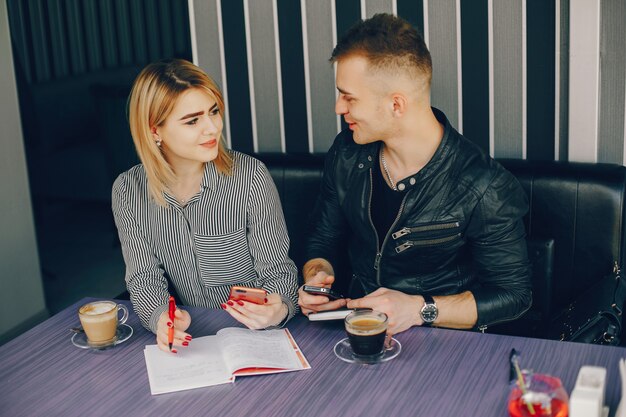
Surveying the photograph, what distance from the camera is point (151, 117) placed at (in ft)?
7.18

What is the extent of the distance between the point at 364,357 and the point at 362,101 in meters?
0.80

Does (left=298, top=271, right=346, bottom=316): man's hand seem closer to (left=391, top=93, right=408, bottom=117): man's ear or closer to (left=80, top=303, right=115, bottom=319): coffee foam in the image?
(left=80, top=303, right=115, bottom=319): coffee foam

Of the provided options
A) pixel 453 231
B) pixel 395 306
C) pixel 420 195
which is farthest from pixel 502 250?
pixel 395 306

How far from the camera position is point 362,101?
7.13 ft

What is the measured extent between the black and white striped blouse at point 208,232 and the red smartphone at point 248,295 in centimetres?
30

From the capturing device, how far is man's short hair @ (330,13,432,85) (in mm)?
2121

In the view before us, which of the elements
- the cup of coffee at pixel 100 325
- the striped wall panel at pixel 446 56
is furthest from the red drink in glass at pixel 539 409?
the striped wall panel at pixel 446 56

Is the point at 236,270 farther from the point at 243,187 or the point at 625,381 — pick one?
the point at 625,381

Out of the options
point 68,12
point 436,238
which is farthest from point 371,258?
point 68,12

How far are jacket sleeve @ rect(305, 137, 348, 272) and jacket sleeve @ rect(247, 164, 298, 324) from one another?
0.68 feet

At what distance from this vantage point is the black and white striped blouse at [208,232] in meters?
2.18

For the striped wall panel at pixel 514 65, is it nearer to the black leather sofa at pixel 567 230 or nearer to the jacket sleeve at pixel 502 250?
the black leather sofa at pixel 567 230

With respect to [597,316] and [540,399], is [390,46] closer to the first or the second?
[597,316]

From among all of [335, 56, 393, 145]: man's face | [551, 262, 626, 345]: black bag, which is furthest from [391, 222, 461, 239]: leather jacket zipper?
[551, 262, 626, 345]: black bag
